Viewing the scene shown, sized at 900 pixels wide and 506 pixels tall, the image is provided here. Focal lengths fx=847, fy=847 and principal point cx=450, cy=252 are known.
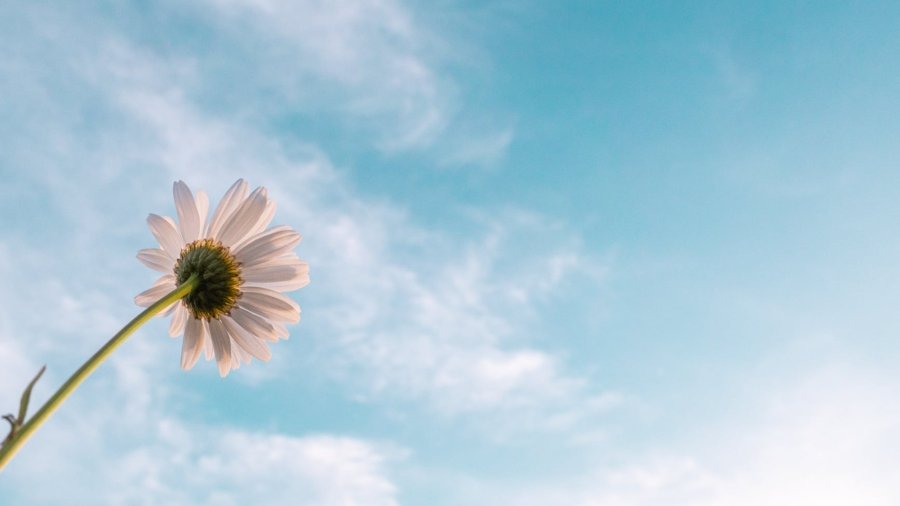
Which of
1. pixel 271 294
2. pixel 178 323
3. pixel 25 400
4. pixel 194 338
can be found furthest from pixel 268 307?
pixel 25 400

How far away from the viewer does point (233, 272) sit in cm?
522

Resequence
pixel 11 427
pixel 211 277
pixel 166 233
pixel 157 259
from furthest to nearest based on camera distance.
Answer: pixel 157 259 → pixel 166 233 → pixel 211 277 → pixel 11 427

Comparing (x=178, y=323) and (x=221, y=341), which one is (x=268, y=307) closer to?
(x=221, y=341)

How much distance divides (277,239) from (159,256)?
80 cm

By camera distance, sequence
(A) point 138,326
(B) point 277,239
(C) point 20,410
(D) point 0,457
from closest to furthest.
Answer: (D) point 0,457, (C) point 20,410, (A) point 138,326, (B) point 277,239

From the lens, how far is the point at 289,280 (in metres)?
5.21

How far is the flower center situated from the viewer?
514cm

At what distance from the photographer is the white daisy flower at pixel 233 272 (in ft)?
16.9

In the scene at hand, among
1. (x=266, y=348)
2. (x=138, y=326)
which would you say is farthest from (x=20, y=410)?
(x=266, y=348)

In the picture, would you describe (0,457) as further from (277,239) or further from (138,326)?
(277,239)

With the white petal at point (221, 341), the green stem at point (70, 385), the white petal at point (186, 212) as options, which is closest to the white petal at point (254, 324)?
the white petal at point (221, 341)

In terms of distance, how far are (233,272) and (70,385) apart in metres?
2.65

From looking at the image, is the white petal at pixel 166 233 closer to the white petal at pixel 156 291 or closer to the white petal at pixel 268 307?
the white petal at pixel 156 291

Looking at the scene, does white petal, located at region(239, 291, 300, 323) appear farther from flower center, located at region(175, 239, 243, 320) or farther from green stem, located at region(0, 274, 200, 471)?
green stem, located at region(0, 274, 200, 471)
